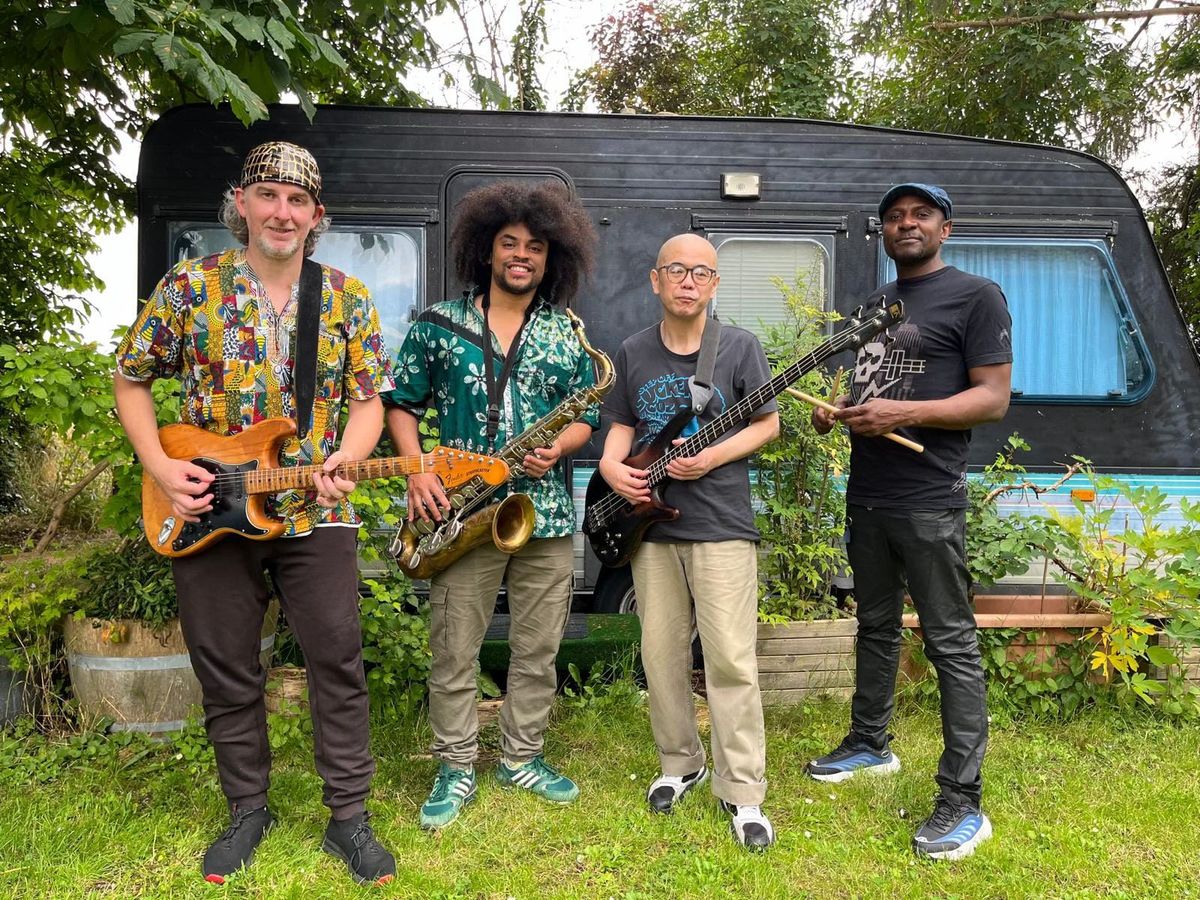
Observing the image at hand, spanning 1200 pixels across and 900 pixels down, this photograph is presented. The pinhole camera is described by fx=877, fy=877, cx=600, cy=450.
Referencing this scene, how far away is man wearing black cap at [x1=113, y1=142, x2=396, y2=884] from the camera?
2723mm

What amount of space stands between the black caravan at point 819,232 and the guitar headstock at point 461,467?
191 centimetres

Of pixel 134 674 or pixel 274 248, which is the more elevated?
pixel 274 248

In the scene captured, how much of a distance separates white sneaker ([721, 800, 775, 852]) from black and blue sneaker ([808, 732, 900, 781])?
552 mm

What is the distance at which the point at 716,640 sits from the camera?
3.10m

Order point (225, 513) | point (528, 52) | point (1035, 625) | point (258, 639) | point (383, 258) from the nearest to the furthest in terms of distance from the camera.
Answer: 1. point (225, 513)
2. point (258, 639)
3. point (1035, 625)
4. point (383, 258)
5. point (528, 52)

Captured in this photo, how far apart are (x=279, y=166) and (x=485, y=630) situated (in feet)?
5.75

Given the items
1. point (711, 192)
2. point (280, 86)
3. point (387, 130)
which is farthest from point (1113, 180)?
point (280, 86)

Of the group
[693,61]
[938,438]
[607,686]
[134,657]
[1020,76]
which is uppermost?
[693,61]

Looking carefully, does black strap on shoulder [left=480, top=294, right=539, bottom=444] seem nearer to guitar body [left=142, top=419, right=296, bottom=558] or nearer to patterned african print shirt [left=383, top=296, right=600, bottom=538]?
patterned african print shirt [left=383, top=296, right=600, bottom=538]

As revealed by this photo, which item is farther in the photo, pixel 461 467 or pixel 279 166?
pixel 461 467

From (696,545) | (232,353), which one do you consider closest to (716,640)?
(696,545)

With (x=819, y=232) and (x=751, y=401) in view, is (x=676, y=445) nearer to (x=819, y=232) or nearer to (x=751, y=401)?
(x=751, y=401)

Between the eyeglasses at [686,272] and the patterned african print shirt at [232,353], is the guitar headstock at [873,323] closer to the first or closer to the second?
the eyeglasses at [686,272]

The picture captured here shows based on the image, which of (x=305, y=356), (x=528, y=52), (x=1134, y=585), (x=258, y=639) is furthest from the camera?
(x=528, y=52)
